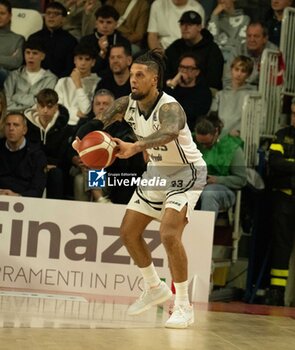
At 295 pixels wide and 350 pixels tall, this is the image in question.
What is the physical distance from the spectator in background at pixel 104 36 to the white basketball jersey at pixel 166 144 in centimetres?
351

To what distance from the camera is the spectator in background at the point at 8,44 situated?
11.1m

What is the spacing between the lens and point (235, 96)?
423 inches

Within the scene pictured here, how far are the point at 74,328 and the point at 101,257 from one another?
2.86 m

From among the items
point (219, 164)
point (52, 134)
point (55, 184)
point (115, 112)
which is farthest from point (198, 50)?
point (115, 112)

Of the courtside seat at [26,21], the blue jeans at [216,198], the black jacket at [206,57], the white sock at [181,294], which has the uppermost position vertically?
the courtside seat at [26,21]

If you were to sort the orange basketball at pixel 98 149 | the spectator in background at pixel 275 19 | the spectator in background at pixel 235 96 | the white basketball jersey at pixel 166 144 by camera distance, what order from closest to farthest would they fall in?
the orange basketball at pixel 98 149
the white basketball jersey at pixel 166 144
the spectator in background at pixel 235 96
the spectator in background at pixel 275 19

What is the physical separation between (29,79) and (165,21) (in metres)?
1.80

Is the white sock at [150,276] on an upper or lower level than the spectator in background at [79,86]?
lower

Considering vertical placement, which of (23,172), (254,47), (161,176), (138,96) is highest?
(254,47)

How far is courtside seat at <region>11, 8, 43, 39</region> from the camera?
11.4 m

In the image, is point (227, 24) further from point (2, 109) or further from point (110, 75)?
point (2, 109)

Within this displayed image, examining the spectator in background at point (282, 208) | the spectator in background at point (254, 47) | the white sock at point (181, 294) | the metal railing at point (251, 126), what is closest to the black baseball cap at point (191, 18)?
the spectator in background at point (254, 47)

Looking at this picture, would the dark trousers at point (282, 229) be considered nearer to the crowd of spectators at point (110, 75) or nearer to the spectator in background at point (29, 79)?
the crowd of spectators at point (110, 75)

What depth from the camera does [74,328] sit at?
22.4ft
